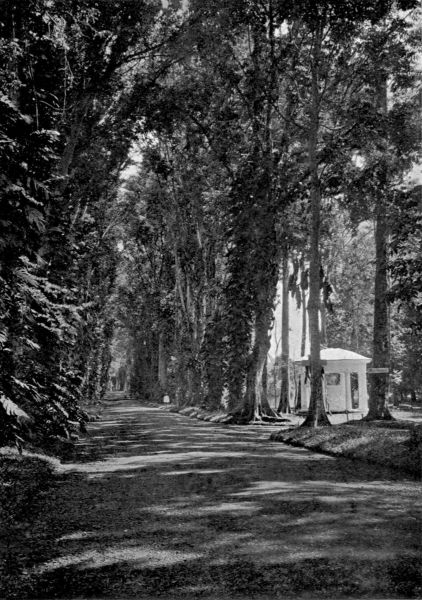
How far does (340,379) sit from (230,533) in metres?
30.3

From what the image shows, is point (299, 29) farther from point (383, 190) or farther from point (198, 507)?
point (198, 507)

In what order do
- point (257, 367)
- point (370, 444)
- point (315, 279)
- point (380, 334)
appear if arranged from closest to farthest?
point (370, 444), point (315, 279), point (380, 334), point (257, 367)

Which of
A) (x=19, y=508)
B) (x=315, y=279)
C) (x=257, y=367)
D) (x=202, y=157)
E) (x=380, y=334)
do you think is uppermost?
(x=202, y=157)

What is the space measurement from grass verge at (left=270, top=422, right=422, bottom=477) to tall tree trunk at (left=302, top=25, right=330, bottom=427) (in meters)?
1.35

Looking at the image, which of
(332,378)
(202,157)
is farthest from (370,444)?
(332,378)

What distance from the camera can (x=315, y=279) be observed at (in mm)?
19047

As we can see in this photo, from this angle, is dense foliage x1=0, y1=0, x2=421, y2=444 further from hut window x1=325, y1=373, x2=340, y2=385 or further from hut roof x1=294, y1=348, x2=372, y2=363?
hut window x1=325, y1=373, x2=340, y2=385

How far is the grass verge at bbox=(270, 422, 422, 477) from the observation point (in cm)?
1052

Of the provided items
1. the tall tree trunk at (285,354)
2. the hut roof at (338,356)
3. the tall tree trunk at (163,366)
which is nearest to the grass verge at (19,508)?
the tall tree trunk at (285,354)

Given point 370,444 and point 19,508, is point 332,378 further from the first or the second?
point 19,508

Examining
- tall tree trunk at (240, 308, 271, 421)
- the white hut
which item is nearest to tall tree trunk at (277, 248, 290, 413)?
the white hut

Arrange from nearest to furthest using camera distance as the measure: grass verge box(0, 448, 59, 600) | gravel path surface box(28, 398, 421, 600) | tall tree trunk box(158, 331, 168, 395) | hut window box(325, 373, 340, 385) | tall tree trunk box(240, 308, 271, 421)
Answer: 1. gravel path surface box(28, 398, 421, 600)
2. grass verge box(0, 448, 59, 600)
3. tall tree trunk box(240, 308, 271, 421)
4. hut window box(325, 373, 340, 385)
5. tall tree trunk box(158, 331, 168, 395)

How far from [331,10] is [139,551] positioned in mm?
17121

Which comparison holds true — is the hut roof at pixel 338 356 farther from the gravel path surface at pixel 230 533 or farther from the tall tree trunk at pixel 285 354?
the gravel path surface at pixel 230 533
